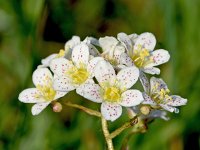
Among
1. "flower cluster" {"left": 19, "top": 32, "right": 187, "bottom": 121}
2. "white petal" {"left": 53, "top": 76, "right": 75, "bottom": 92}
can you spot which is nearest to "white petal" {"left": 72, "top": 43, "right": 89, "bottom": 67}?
"flower cluster" {"left": 19, "top": 32, "right": 187, "bottom": 121}

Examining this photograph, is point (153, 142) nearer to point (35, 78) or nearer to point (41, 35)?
point (35, 78)

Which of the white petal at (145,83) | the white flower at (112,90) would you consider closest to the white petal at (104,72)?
the white flower at (112,90)

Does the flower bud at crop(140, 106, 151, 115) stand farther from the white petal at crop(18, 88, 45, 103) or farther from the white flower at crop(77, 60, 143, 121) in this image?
the white petal at crop(18, 88, 45, 103)

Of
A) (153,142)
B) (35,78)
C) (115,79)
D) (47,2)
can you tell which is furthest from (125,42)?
(47,2)

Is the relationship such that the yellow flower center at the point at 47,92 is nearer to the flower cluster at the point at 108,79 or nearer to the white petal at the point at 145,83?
the flower cluster at the point at 108,79

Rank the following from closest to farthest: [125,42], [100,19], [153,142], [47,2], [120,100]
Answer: [120,100] → [125,42] → [153,142] → [47,2] → [100,19]
